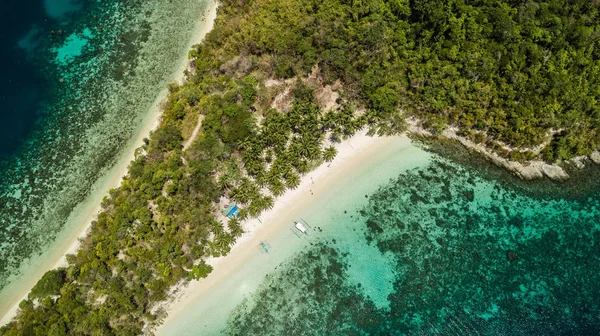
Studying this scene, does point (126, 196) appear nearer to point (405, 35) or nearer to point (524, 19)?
point (405, 35)

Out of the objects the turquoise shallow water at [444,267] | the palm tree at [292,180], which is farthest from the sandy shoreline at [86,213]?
the turquoise shallow water at [444,267]

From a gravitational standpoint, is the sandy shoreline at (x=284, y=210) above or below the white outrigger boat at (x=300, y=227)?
above

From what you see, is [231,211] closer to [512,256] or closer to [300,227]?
[300,227]

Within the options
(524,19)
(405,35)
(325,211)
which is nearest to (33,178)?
(325,211)

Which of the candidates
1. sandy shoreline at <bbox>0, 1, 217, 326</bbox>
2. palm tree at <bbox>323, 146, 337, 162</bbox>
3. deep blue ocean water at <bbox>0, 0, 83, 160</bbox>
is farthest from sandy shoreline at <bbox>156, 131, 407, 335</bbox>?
deep blue ocean water at <bbox>0, 0, 83, 160</bbox>

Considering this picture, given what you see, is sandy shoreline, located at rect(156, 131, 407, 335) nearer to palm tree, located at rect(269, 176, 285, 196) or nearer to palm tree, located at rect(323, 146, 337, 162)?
palm tree, located at rect(323, 146, 337, 162)

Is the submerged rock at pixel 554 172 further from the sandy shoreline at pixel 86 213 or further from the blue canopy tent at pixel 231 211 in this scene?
the sandy shoreline at pixel 86 213
